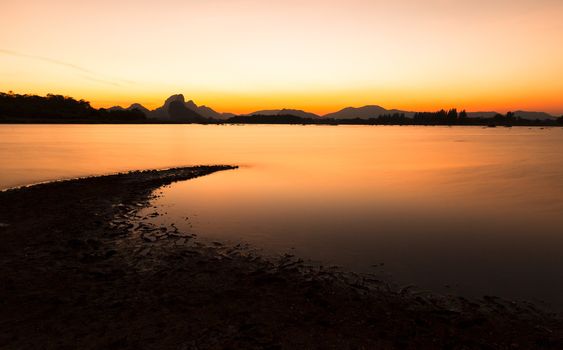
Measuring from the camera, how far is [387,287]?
36.2 feet

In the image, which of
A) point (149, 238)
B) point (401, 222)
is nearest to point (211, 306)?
point (149, 238)

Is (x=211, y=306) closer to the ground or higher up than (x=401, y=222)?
higher up

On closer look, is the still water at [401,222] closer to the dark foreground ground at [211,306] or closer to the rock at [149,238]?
the dark foreground ground at [211,306]

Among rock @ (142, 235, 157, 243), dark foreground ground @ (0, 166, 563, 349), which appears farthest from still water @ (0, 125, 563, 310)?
rock @ (142, 235, 157, 243)

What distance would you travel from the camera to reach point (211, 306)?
30.7 feet

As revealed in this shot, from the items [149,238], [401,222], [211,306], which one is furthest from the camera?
[401,222]

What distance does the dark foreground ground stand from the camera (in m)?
7.86

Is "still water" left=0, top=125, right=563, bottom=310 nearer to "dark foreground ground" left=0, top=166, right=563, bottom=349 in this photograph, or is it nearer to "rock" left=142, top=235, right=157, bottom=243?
"dark foreground ground" left=0, top=166, right=563, bottom=349

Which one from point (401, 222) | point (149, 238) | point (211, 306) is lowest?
point (401, 222)

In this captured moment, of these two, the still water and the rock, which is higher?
the rock

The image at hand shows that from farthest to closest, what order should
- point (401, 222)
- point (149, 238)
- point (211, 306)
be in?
point (401, 222), point (149, 238), point (211, 306)

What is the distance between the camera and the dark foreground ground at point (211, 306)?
7.86m

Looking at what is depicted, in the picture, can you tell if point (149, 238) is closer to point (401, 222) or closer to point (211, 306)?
point (211, 306)

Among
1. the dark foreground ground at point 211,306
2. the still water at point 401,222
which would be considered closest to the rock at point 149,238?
the dark foreground ground at point 211,306
